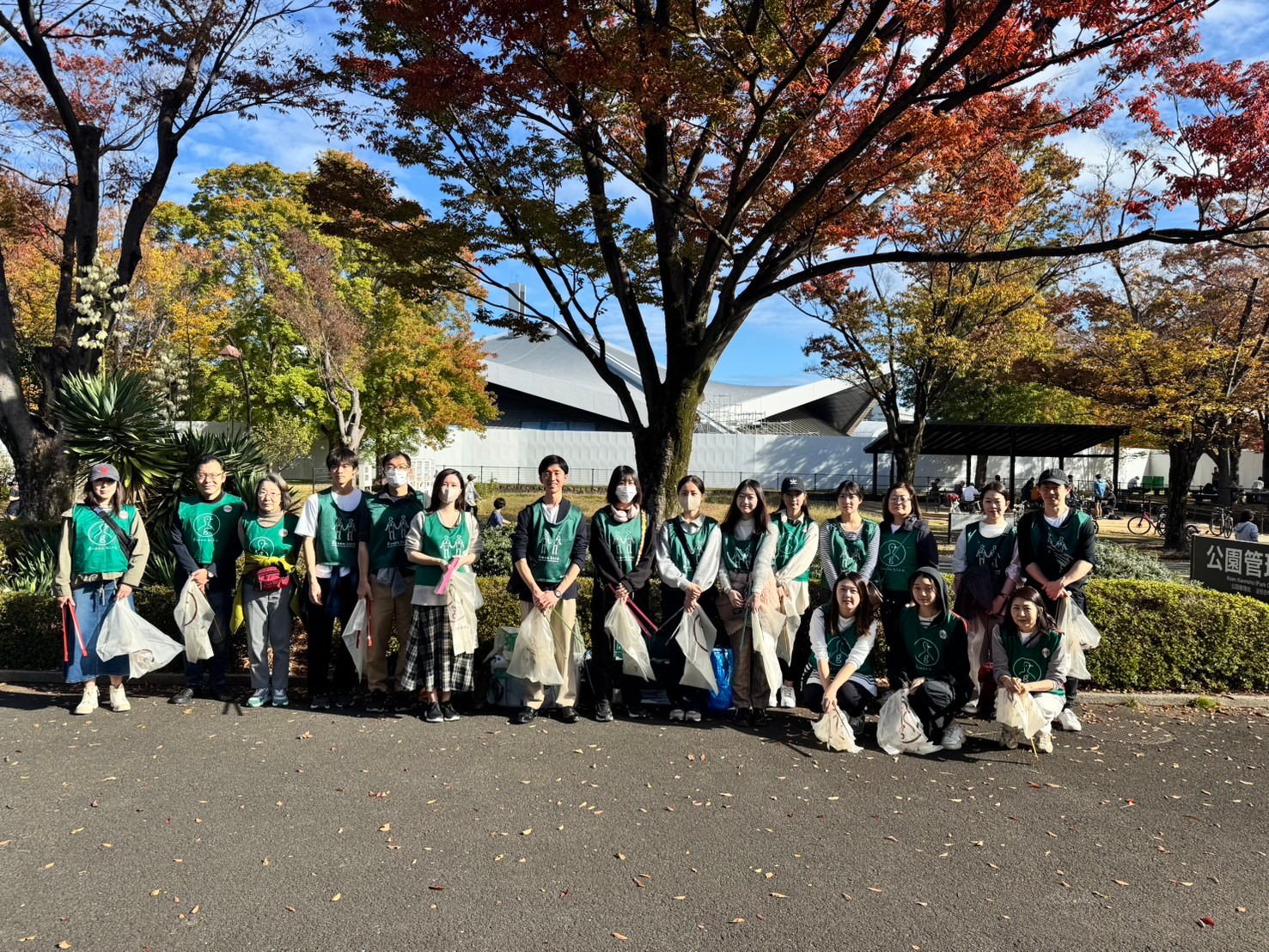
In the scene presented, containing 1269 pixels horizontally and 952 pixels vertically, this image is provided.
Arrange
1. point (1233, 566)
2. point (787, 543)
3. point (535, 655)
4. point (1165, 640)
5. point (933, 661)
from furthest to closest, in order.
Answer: point (1233, 566) < point (1165, 640) < point (787, 543) < point (535, 655) < point (933, 661)

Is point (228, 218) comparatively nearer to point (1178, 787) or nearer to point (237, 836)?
point (237, 836)

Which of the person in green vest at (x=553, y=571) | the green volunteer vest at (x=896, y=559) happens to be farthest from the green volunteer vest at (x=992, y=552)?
the person in green vest at (x=553, y=571)

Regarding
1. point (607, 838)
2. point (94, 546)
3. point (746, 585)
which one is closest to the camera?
point (607, 838)

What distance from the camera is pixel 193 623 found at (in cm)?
554

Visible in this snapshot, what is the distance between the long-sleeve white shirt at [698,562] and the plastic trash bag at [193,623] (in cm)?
304

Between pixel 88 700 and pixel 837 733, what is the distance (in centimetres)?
467

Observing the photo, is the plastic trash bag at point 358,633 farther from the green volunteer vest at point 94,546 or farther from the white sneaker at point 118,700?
the green volunteer vest at point 94,546

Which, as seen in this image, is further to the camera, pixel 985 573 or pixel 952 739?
pixel 985 573

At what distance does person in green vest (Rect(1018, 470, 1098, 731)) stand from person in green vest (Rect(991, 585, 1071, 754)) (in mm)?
236

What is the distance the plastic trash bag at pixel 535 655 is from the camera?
519 cm

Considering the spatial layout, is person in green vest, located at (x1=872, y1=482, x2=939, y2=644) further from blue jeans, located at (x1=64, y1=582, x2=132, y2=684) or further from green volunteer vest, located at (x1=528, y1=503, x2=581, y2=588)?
blue jeans, located at (x1=64, y1=582, x2=132, y2=684)

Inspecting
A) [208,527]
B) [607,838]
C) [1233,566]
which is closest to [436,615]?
[208,527]

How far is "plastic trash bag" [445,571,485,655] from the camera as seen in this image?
5305 millimetres

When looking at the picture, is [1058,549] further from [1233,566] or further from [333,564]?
[333,564]
